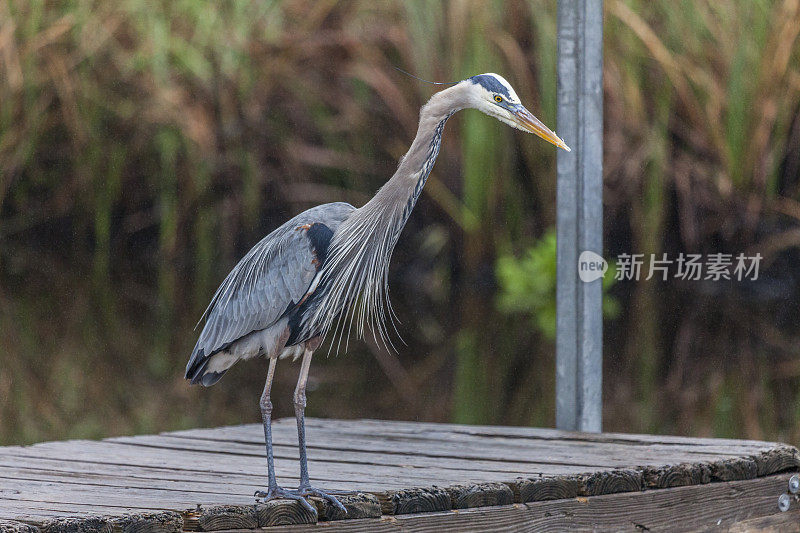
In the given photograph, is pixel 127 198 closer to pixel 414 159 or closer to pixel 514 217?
pixel 514 217

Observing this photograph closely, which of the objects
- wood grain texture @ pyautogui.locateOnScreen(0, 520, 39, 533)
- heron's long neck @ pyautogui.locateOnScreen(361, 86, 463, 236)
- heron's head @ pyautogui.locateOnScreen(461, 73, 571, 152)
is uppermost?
heron's head @ pyautogui.locateOnScreen(461, 73, 571, 152)

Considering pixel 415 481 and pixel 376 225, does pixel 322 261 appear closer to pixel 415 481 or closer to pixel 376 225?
pixel 376 225

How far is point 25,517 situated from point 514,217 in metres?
5.77

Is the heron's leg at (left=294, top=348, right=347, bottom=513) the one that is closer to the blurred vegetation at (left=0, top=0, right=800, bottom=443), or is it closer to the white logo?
the white logo

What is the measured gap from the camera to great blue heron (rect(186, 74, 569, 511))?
2.74 metres

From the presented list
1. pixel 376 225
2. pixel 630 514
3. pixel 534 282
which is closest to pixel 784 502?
pixel 630 514

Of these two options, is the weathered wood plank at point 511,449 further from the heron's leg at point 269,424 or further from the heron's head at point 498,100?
the heron's head at point 498,100

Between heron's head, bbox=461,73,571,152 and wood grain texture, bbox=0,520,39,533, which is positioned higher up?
heron's head, bbox=461,73,571,152

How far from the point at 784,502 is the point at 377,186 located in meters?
5.44

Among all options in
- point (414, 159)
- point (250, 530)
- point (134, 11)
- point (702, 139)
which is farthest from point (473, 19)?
point (250, 530)

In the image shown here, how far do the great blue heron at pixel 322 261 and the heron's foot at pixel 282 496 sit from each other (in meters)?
0.13

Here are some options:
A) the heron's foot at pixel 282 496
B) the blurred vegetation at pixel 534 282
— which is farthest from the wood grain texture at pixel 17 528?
the blurred vegetation at pixel 534 282

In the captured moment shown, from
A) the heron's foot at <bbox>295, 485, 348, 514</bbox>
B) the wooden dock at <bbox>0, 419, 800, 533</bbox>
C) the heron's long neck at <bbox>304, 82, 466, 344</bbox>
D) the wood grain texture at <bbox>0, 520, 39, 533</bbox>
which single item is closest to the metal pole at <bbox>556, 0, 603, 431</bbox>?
the wooden dock at <bbox>0, 419, 800, 533</bbox>

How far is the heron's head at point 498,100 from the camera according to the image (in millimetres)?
2721
